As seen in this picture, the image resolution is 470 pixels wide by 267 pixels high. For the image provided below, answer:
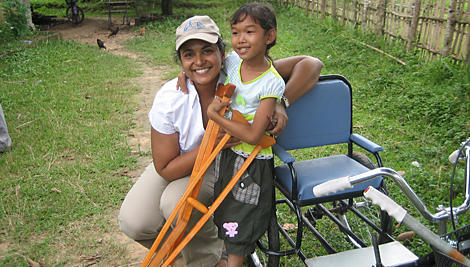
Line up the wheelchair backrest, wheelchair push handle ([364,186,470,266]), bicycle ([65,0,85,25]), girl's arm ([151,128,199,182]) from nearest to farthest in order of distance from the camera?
wheelchair push handle ([364,186,470,266])
girl's arm ([151,128,199,182])
the wheelchair backrest
bicycle ([65,0,85,25])

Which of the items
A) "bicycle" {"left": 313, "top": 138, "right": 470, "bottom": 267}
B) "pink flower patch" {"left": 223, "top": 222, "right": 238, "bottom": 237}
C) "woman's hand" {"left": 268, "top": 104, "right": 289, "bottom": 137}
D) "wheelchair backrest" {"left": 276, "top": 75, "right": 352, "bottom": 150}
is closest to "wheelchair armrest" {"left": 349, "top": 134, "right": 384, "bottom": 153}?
"wheelchair backrest" {"left": 276, "top": 75, "right": 352, "bottom": 150}

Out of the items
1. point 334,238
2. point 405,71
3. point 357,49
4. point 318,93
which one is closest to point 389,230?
point 334,238

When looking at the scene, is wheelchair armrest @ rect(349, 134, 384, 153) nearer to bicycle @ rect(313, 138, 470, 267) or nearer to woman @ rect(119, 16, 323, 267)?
woman @ rect(119, 16, 323, 267)

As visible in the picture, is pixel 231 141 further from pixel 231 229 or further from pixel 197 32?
pixel 197 32

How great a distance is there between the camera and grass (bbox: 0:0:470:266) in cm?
319

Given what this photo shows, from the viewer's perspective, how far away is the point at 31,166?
4.16 metres

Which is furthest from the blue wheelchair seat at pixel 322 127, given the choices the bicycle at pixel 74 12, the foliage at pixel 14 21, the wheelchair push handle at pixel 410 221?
the bicycle at pixel 74 12

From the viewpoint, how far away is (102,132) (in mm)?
4953

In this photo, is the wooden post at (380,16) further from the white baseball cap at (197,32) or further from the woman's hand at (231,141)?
the woman's hand at (231,141)

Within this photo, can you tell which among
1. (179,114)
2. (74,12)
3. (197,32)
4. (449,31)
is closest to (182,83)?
(179,114)

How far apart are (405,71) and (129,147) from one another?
4290 millimetres

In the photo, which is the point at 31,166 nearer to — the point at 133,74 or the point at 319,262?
the point at 319,262

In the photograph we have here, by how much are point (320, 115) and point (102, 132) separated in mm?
3282

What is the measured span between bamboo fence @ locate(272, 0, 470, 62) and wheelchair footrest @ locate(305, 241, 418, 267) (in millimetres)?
3975
